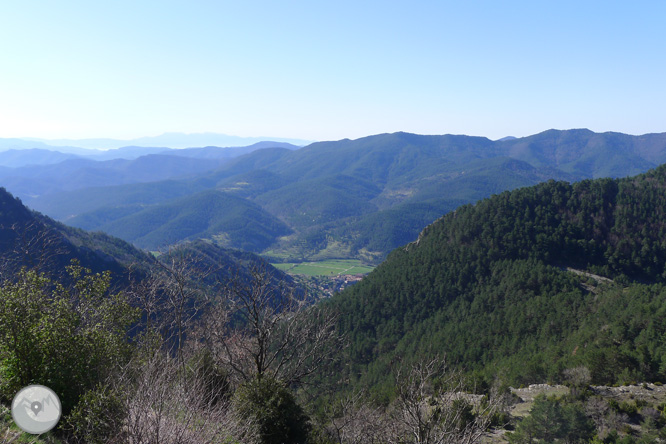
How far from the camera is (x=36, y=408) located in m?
11.4

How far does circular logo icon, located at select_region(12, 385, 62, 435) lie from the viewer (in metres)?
10.6

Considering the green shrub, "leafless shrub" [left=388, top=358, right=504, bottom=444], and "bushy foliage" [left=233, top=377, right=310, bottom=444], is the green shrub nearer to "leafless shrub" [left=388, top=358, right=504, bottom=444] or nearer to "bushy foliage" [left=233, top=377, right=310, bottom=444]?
"bushy foliage" [left=233, top=377, right=310, bottom=444]

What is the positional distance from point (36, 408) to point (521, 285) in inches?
2353

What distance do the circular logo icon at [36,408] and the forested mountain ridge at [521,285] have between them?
29.8m

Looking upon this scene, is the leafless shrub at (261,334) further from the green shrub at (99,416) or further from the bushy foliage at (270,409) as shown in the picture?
the green shrub at (99,416)

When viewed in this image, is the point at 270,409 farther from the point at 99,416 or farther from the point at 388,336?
the point at 388,336

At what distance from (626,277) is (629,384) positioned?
158 ft

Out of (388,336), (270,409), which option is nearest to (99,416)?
(270,409)

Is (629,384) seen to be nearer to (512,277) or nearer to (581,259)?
(512,277)

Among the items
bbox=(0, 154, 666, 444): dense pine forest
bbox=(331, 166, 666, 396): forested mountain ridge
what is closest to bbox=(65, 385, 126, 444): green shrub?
bbox=(0, 154, 666, 444): dense pine forest

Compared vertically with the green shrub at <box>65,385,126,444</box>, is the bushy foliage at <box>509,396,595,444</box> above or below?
below

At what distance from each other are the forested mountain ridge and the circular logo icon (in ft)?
97.9

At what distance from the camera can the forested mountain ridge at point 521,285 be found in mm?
39938

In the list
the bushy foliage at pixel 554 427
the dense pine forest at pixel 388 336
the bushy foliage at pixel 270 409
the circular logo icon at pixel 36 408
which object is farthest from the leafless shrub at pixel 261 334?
the bushy foliage at pixel 554 427
